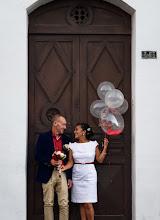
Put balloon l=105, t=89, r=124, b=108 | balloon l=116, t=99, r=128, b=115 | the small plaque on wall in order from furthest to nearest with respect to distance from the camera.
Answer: the small plaque on wall
balloon l=116, t=99, r=128, b=115
balloon l=105, t=89, r=124, b=108

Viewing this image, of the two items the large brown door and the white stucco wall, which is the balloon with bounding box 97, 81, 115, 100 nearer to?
the large brown door

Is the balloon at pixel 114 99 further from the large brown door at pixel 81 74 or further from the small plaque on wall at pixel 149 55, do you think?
the small plaque on wall at pixel 149 55

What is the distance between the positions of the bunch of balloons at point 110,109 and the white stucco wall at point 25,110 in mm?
367

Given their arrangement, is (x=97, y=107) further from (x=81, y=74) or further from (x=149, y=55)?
(x=149, y=55)

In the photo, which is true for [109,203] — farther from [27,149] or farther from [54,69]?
[54,69]

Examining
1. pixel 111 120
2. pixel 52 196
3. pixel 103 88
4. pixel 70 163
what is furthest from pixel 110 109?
pixel 52 196

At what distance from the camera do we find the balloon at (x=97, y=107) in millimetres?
5730

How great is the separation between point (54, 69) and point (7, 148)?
4.86ft

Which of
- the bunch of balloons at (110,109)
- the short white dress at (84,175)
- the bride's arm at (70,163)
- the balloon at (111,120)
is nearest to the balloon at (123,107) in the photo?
the bunch of balloons at (110,109)

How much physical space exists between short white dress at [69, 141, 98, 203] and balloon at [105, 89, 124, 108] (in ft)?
2.23

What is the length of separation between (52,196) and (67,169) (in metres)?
0.46

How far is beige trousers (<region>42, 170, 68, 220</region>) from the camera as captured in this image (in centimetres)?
557

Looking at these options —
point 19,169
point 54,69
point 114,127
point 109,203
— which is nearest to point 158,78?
point 114,127

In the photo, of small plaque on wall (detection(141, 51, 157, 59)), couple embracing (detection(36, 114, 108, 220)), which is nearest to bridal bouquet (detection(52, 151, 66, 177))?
couple embracing (detection(36, 114, 108, 220))
